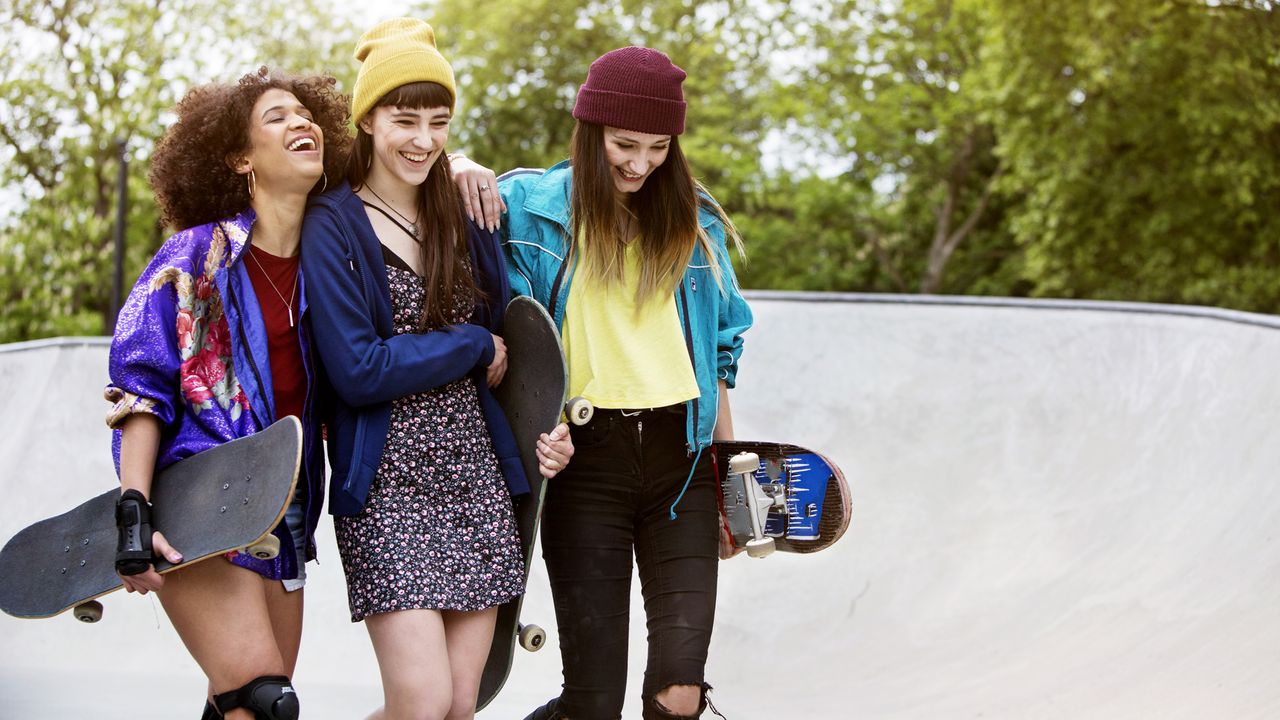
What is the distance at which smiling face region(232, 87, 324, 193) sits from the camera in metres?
2.77

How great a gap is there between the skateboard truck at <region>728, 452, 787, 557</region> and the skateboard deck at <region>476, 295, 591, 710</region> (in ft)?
1.93

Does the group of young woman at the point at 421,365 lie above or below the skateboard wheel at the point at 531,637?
above

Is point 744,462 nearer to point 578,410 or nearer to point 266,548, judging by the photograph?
point 578,410

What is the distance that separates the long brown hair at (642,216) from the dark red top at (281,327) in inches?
28.2

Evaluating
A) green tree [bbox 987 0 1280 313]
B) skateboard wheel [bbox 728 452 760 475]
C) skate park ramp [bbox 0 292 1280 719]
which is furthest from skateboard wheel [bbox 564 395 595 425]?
green tree [bbox 987 0 1280 313]

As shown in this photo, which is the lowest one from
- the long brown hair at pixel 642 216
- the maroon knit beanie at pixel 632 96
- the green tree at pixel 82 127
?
the green tree at pixel 82 127

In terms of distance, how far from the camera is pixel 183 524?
8.31 feet

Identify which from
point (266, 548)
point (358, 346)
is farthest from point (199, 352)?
point (266, 548)

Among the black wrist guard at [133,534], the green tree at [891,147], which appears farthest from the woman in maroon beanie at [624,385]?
the green tree at [891,147]

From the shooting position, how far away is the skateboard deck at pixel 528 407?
291 centimetres

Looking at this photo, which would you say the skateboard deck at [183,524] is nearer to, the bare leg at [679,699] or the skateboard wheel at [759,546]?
the bare leg at [679,699]

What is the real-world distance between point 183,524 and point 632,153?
1.37 meters

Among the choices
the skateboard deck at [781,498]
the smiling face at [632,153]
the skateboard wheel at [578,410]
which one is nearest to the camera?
the skateboard wheel at [578,410]

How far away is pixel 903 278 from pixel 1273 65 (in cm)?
1061
